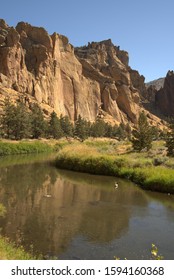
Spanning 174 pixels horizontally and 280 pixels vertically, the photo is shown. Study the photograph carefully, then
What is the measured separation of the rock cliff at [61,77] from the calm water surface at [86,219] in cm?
7337

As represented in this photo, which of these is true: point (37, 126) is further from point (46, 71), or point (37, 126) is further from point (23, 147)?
point (46, 71)

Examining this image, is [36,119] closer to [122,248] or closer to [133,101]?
[122,248]

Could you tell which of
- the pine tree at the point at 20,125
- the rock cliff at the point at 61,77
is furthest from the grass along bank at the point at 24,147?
the rock cliff at the point at 61,77

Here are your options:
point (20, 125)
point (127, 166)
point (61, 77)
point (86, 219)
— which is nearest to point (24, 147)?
point (20, 125)

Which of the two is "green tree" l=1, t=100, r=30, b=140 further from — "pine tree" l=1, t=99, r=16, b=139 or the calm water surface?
the calm water surface

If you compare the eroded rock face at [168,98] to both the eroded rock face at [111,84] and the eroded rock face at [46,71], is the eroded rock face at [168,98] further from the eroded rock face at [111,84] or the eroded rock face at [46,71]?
the eroded rock face at [46,71]

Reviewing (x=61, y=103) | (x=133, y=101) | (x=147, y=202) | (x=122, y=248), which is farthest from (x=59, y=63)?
(x=122, y=248)

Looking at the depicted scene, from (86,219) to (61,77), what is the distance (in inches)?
4713

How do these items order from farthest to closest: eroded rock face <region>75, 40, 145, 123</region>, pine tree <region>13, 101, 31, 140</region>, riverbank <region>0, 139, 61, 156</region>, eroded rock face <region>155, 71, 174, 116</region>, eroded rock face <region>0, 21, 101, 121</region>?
eroded rock face <region>155, 71, 174, 116</region> < eroded rock face <region>75, 40, 145, 123</region> < eroded rock face <region>0, 21, 101, 121</region> < pine tree <region>13, 101, 31, 140</region> < riverbank <region>0, 139, 61, 156</region>

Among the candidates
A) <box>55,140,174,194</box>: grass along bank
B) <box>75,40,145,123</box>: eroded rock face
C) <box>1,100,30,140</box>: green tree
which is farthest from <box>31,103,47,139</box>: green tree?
<box>75,40,145,123</box>: eroded rock face

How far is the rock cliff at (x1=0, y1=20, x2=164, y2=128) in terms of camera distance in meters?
114

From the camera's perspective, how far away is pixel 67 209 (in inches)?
872

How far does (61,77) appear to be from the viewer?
136 m

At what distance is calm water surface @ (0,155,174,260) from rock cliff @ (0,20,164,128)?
7337cm
